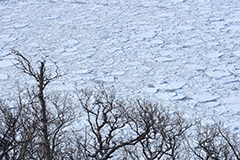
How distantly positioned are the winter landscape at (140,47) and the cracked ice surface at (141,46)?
0.02m

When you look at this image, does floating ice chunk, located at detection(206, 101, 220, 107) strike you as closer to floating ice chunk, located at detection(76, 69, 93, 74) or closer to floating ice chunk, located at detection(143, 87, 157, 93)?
floating ice chunk, located at detection(143, 87, 157, 93)

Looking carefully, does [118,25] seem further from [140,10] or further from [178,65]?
[178,65]

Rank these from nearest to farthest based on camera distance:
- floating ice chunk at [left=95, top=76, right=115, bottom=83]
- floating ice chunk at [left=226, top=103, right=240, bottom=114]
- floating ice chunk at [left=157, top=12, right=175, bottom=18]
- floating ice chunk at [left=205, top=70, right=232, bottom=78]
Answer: floating ice chunk at [left=226, top=103, right=240, bottom=114], floating ice chunk at [left=205, top=70, right=232, bottom=78], floating ice chunk at [left=95, top=76, right=115, bottom=83], floating ice chunk at [left=157, top=12, right=175, bottom=18]

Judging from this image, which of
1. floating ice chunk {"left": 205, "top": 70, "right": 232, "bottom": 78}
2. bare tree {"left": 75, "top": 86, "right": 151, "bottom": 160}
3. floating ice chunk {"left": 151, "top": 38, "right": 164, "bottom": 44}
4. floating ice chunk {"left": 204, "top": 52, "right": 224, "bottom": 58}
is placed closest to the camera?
bare tree {"left": 75, "top": 86, "right": 151, "bottom": 160}

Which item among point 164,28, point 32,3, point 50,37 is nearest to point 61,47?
point 50,37

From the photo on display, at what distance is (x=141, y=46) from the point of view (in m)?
8.11

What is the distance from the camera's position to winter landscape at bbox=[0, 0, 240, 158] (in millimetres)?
5883

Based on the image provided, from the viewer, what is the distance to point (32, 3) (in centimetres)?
1243

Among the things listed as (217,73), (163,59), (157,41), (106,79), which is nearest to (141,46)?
(157,41)

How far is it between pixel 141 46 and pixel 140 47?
80 mm

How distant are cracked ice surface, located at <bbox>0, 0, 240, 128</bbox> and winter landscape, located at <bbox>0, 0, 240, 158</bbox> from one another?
2cm

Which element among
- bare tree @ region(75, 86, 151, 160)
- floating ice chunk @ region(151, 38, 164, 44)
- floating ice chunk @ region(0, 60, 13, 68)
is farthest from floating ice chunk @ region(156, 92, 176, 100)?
floating ice chunk @ region(0, 60, 13, 68)

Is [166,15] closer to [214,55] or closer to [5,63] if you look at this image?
[214,55]

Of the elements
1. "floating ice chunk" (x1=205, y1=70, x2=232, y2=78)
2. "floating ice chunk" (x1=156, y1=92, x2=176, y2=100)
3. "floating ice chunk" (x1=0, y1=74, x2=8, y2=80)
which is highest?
"floating ice chunk" (x1=0, y1=74, x2=8, y2=80)
